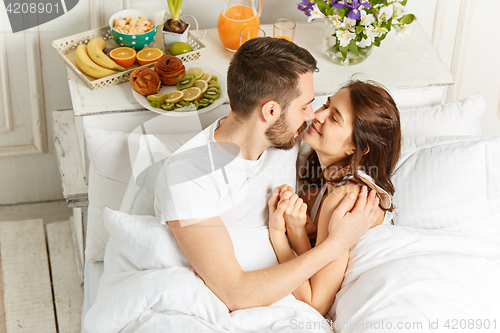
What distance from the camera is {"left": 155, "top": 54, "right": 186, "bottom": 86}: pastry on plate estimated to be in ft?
5.10

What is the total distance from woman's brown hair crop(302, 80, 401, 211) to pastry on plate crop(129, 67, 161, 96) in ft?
1.92

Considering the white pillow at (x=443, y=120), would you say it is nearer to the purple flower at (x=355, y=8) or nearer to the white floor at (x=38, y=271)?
the purple flower at (x=355, y=8)

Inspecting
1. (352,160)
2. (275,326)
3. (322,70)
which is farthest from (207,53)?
(275,326)

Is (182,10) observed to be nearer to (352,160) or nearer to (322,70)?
(322,70)

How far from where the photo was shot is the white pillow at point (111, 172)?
4.73ft

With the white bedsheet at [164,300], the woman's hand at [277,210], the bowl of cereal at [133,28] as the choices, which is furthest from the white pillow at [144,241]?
the bowl of cereal at [133,28]

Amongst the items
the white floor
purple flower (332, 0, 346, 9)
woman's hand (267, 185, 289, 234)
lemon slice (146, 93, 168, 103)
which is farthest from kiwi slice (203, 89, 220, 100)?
the white floor

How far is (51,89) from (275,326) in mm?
1338

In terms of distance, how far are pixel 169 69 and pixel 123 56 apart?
0.57 ft

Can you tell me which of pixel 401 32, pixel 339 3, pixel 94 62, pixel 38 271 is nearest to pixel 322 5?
pixel 339 3

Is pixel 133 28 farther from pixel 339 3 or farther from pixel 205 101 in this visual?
pixel 339 3

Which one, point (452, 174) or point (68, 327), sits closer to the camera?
point (452, 174)

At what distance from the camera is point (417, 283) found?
1.19 meters

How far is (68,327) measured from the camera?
1.83 metres
